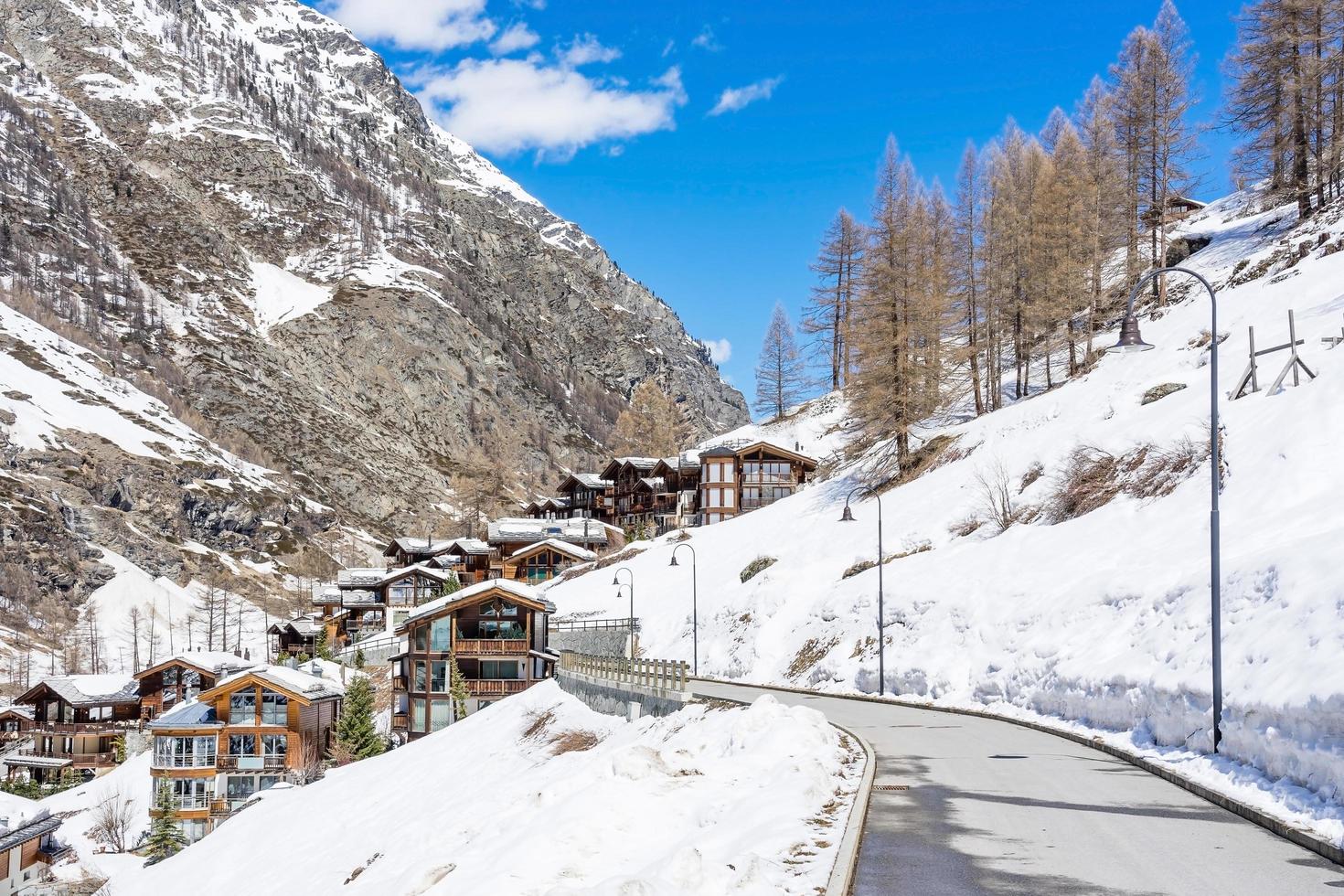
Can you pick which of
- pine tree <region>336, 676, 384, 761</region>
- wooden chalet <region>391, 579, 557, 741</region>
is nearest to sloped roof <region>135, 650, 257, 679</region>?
pine tree <region>336, 676, 384, 761</region>

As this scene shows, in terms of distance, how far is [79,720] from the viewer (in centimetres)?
7119

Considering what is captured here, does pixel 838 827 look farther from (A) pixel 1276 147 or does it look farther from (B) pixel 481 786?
(A) pixel 1276 147

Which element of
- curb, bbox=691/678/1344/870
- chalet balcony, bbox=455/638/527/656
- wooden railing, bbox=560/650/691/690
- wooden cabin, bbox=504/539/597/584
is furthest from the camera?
Result: wooden cabin, bbox=504/539/597/584

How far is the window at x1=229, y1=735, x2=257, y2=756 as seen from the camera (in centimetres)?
5450

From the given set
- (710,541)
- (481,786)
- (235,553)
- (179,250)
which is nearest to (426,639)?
(710,541)

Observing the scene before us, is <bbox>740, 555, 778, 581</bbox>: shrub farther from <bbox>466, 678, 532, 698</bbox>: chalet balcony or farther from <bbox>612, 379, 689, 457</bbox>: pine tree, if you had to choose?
<bbox>612, 379, 689, 457</bbox>: pine tree

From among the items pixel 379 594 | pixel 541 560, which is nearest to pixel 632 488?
pixel 541 560

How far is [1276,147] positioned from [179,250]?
185m

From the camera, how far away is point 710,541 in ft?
209

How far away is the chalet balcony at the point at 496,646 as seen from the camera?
56250 mm

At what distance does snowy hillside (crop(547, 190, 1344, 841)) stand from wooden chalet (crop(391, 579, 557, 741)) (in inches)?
262

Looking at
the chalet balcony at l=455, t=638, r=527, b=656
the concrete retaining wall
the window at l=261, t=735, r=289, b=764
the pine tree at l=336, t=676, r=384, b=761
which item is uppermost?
the concrete retaining wall

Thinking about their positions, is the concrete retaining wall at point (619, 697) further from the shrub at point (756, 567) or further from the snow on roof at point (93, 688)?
the snow on roof at point (93, 688)

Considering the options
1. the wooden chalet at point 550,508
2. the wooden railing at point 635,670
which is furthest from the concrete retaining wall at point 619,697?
the wooden chalet at point 550,508
